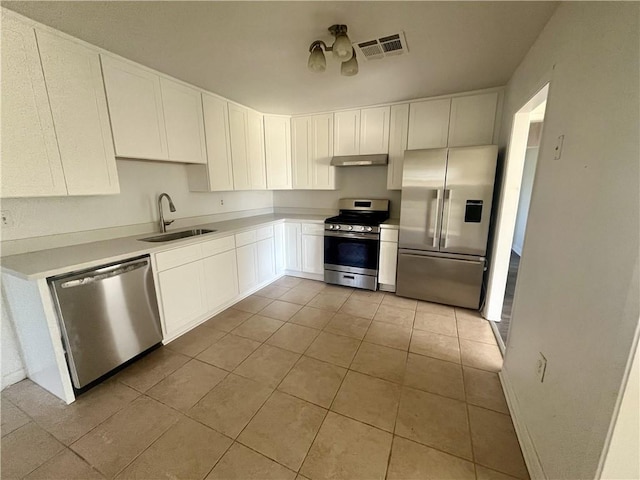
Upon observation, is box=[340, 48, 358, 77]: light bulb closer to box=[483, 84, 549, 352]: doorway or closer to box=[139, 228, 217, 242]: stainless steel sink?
box=[483, 84, 549, 352]: doorway

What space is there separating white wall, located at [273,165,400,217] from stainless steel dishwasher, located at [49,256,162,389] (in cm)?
275

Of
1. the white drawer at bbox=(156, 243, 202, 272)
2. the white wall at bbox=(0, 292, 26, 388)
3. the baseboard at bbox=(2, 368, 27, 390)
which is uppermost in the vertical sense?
Result: the white drawer at bbox=(156, 243, 202, 272)

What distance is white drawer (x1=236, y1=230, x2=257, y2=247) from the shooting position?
123 inches

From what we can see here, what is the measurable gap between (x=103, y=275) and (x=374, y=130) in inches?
133

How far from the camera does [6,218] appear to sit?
182cm

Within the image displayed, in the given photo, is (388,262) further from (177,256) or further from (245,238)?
(177,256)

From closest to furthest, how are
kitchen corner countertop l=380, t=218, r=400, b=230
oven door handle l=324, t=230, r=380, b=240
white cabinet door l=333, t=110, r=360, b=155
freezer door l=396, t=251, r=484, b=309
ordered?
freezer door l=396, t=251, r=484, b=309
kitchen corner countertop l=380, t=218, r=400, b=230
oven door handle l=324, t=230, r=380, b=240
white cabinet door l=333, t=110, r=360, b=155

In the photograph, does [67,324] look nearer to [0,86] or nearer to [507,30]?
[0,86]

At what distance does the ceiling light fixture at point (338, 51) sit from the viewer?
165cm

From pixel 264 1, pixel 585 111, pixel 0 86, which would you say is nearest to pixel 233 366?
pixel 0 86

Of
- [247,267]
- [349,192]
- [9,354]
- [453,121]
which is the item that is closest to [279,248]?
[247,267]

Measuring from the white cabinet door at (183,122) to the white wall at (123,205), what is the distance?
0.35m

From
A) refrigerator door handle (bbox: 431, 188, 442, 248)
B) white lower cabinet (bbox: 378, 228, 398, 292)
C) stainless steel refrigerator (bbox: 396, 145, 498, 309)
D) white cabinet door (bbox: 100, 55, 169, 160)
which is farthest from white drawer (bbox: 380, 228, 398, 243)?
white cabinet door (bbox: 100, 55, 169, 160)

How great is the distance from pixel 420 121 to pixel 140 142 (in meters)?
3.12
